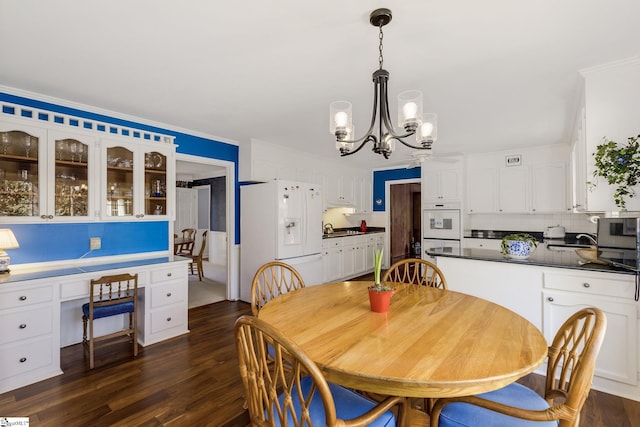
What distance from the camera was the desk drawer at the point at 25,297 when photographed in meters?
2.20

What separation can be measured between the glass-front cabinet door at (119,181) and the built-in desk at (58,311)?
56cm

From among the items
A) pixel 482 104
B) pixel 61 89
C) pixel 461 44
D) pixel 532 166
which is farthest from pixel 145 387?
pixel 532 166

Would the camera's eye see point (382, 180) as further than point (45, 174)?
Yes

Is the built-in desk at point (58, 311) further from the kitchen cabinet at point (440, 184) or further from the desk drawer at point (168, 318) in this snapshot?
the kitchen cabinet at point (440, 184)

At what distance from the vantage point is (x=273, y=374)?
105 centimetres

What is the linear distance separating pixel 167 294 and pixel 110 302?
1.78 feet

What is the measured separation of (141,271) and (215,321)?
3.70 ft

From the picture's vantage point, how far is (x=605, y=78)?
87.6 inches

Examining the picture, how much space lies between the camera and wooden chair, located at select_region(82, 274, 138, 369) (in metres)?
2.56

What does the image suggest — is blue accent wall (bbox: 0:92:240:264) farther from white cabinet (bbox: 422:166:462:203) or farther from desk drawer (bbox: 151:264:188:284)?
white cabinet (bbox: 422:166:462:203)

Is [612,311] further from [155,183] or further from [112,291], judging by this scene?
[155,183]

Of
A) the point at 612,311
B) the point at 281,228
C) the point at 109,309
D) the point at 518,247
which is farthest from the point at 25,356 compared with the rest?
the point at 612,311

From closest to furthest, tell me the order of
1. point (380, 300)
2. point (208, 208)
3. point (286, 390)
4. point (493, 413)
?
point (286, 390)
point (493, 413)
point (380, 300)
point (208, 208)

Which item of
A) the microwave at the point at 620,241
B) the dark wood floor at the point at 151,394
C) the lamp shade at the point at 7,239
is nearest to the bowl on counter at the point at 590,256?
the microwave at the point at 620,241
